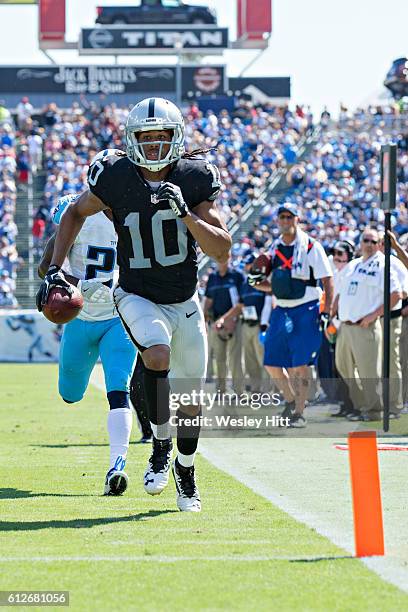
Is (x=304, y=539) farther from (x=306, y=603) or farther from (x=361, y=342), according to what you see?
(x=361, y=342)

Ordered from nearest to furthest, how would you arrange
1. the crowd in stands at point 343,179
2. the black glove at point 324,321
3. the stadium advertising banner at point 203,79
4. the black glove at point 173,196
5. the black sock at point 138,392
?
1. the black glove at point 173,196
2. the black sock at point 138,392
3. the black glove at point 324,321
4. the crowd in stands at point 343,179
5. the stadium advertising banner at point 203,79

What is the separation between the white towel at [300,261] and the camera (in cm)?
1187

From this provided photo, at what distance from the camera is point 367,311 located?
12.9 metres

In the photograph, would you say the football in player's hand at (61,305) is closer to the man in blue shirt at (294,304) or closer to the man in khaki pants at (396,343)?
the man in blue shirt at (294,304)

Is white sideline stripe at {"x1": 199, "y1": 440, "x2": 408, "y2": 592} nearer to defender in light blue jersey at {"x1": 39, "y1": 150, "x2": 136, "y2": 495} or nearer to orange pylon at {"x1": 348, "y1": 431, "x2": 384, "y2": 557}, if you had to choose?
orange pylon at {"x1": 348, "y1": 431, "x2": 384, "y2": 557}

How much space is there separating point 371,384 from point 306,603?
850 centimetres

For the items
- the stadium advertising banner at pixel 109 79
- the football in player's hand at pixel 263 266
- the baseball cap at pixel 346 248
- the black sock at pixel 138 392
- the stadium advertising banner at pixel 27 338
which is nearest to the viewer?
the black sock at pixel 138 392

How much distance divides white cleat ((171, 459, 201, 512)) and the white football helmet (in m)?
1.50

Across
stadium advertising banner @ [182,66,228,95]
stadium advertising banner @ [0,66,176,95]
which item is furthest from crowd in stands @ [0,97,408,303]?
stadium advertising banner @ [182,66,228,95]

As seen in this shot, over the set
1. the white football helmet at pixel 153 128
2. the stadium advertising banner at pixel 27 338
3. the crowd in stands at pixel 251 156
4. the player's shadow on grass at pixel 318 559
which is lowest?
the stadium advertising banner at pixel 27 338

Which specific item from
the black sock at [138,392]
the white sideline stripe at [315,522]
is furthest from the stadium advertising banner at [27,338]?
the white sideline stripe at [315,522]

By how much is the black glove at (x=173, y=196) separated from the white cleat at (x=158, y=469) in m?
1.31

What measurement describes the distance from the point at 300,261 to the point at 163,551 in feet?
21.8

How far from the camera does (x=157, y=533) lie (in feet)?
19.6
